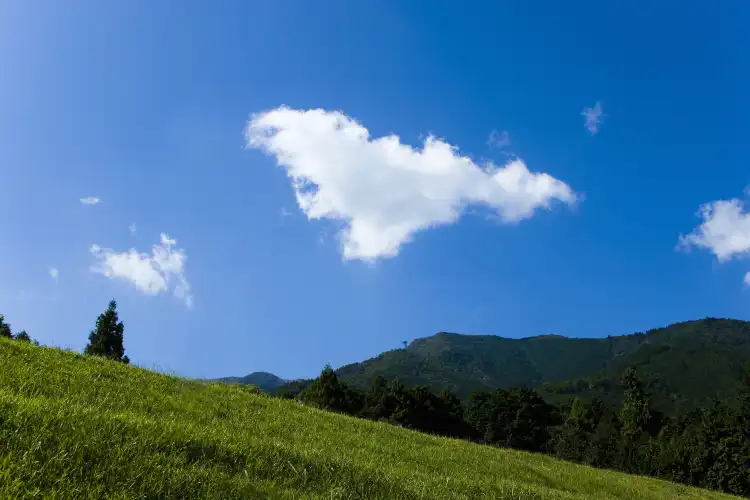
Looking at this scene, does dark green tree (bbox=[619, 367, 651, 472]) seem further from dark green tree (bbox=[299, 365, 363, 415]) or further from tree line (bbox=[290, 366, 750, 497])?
dark green tree (bbox=[299, 365, 363, 415])

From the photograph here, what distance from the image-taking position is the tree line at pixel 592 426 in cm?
7238

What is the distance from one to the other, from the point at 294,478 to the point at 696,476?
86125mm

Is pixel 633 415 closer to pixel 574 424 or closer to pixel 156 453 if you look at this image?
pixel 574 424

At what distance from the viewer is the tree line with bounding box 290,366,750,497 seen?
2849 inches

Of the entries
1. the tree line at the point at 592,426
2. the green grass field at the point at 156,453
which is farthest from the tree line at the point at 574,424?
the green grass field at the point at 156,453

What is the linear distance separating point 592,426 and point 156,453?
14968 cm

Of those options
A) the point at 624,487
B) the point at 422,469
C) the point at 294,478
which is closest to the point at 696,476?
the point at 624,487

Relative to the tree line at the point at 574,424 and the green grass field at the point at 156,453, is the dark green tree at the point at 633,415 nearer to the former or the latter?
the tree line at the point at 574,424

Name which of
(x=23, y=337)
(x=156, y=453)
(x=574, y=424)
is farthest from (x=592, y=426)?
(x=156, y=453)

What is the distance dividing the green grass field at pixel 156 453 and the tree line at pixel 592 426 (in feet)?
160

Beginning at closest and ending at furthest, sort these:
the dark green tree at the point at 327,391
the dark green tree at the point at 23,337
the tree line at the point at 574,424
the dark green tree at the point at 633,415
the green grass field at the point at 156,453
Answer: the green grass field at the point at 156,453 → the dark green tree at the point at 23,337 → the tree line at the point at 574,424 → the dark green tree at the point at 327,391 → the dark green tree at the point at 633,415

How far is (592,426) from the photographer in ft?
447

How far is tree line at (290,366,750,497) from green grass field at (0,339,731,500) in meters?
48.7

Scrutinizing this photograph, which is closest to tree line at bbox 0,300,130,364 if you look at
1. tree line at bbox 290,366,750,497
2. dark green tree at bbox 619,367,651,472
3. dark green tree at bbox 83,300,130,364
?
dark green tree at bbox 83,300,130,364
